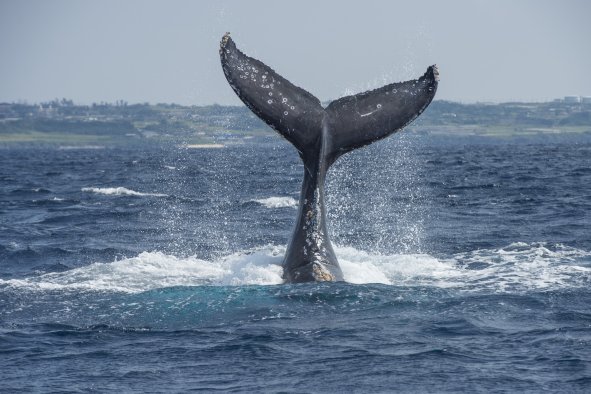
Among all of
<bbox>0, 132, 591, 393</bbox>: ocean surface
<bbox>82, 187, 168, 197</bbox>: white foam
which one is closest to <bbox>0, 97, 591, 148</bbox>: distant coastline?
<bbox>82, 187, 168, 197</bbox>: white foam

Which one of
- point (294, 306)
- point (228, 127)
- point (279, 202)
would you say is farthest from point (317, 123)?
point (228, 127)

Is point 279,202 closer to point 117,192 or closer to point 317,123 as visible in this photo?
point 117,192

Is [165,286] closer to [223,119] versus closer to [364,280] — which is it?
[364,280]

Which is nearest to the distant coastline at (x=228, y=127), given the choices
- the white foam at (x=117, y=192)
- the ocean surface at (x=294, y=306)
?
the white foam at (x=117, y=192)

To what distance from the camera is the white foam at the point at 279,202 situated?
27.1m

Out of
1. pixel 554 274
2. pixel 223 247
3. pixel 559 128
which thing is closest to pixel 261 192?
pixel 223 247

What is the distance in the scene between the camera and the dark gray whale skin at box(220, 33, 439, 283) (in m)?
12.5

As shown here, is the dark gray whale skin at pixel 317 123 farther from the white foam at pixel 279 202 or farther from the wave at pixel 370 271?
the white foam at pixel 279 202

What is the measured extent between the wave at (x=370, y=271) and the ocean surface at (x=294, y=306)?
0.13ft

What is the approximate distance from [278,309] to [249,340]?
1.25m

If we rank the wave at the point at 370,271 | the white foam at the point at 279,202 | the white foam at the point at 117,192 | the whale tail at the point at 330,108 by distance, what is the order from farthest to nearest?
1. the white foam at the point at 117,192
2. the white foam at the point at 279,202
3. the wave at the point at 370,271
4. the whale tail at the point at 330,108

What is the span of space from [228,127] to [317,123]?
15489 centimetres

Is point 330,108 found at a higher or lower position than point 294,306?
higher

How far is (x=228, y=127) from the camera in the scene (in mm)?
167000
